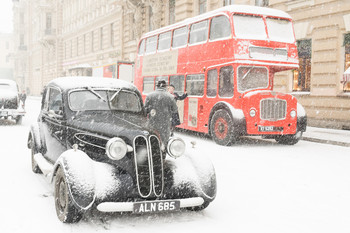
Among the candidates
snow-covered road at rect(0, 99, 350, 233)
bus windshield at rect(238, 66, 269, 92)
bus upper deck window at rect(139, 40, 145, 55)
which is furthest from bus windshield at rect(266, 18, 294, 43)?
bus upper deck window at rect(139, 40, 145, 55)

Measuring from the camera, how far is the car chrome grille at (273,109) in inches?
440

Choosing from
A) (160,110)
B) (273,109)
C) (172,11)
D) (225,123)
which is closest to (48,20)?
(172,11)

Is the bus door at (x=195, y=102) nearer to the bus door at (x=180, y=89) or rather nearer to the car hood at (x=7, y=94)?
the bus door at (x=180, y=89)

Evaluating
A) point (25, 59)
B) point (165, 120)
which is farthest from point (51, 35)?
point (165, 120)

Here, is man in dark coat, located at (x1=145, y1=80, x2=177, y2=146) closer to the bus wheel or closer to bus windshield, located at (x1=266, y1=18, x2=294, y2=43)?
the bus wheel

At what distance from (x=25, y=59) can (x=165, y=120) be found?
67.8 metres

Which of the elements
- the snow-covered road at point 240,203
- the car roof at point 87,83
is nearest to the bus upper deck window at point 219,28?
the snow-covered road at point 240,203

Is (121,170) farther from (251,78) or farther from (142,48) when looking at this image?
(142,48)

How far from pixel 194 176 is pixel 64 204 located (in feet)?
4.67

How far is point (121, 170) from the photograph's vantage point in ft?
15.0

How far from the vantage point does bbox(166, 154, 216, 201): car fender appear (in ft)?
15.4

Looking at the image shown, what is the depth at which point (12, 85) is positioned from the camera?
16172 millimetres

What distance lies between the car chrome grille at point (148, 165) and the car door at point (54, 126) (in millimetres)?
1456

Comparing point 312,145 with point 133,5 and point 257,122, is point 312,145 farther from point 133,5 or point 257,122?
point 133,5
